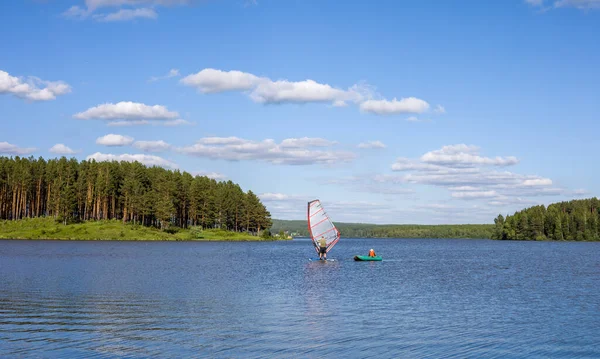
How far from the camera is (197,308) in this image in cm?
3700

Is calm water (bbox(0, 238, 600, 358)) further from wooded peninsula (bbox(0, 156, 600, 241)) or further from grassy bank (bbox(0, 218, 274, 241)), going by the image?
wooded peninsula (bbox(0, 156, 600, 241))

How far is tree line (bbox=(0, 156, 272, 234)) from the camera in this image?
166m

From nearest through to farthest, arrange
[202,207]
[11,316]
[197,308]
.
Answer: [11,316]
[197,308]
[202,207]

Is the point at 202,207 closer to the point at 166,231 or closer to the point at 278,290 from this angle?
the point at 166,231

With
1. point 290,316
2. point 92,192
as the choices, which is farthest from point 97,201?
point 290,316

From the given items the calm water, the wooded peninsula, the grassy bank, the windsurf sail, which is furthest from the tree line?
the calm water

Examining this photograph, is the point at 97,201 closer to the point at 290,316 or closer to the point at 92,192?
the point at 92,192

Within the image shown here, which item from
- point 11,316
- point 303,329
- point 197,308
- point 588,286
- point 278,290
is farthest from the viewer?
point 588,286

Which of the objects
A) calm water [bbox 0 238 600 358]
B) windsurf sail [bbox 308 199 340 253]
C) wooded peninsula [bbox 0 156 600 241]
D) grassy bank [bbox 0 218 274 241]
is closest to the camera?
calm water [bbox 0 238 600 358]

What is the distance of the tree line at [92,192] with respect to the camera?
543ft

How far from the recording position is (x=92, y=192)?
564 ft

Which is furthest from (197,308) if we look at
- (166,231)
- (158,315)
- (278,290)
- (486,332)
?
(166,231)

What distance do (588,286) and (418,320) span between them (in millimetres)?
28234

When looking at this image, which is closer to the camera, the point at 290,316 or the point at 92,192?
the point at 290,316
